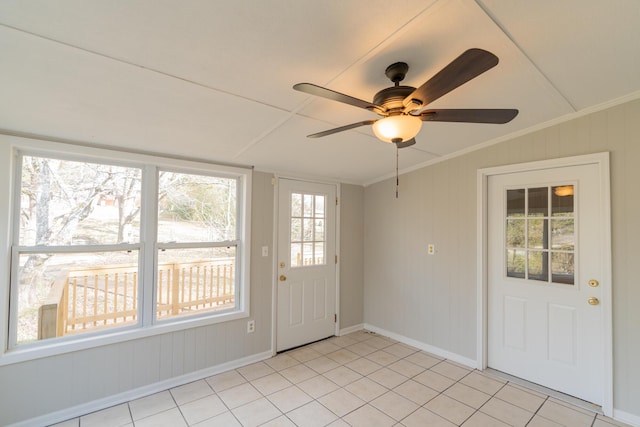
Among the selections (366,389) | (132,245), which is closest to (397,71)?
(132,245)

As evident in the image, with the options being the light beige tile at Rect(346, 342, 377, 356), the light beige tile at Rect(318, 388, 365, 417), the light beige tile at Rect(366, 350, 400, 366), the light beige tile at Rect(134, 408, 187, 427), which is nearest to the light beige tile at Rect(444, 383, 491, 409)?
the light beige tile at Rect(366, 350, 400, 366)

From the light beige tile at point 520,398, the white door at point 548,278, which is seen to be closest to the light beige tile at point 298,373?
the light beige tile at point 520,398

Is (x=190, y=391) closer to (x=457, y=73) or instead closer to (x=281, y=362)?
(x=281, y=362)

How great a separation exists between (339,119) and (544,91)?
1.49 m

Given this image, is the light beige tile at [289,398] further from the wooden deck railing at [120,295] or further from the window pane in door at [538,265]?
the window pane in door at [538,265]

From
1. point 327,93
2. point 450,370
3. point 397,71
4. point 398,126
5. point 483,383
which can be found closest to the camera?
point 327,93

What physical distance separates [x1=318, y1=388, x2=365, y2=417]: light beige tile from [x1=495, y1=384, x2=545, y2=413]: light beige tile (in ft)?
4.19

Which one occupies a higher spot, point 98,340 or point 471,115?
point 471,115

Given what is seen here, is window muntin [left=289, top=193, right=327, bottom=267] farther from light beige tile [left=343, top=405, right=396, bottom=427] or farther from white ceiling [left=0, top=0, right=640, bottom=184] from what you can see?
light beige tile [left=343, top=405, right=396, bottom=427]

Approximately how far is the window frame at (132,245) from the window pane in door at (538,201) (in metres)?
2.85

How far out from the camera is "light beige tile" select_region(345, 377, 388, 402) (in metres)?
2.57

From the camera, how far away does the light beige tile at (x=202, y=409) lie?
2248 mm

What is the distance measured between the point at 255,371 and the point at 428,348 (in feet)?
6.63

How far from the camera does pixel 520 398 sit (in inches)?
101
